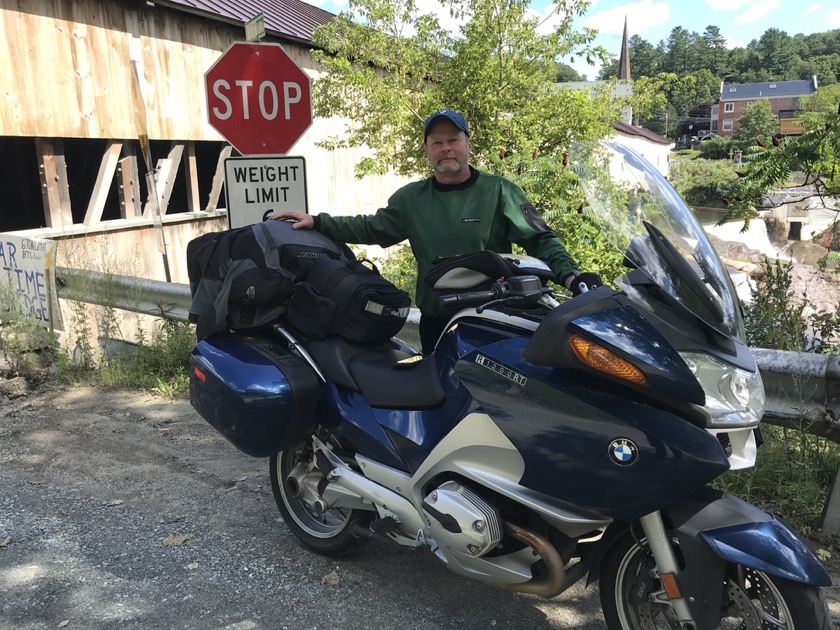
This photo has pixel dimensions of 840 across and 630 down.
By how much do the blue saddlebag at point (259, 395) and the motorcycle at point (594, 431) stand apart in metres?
0.01

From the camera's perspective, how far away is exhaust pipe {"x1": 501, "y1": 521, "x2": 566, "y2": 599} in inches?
91.4

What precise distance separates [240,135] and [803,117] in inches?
154

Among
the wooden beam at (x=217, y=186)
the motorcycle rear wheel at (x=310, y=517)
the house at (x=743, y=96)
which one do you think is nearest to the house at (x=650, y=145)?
the wooden beam at (x=217, y=186)

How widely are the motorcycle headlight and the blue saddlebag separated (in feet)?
5.32

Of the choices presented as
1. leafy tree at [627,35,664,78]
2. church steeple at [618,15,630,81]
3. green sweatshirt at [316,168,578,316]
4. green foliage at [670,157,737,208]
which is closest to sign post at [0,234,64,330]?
green sweatshirt at [316,168,578,316]

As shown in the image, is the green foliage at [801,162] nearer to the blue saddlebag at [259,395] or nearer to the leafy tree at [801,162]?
the leafy tree at [801,162]

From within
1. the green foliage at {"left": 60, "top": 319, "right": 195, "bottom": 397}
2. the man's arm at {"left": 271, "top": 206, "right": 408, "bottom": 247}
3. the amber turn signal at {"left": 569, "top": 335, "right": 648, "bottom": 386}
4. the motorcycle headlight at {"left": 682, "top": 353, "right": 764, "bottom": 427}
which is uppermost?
the man's arm at {"left": 271, "top": 206, "right": 408, "bottom": 247}

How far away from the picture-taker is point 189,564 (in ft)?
A: 10.9

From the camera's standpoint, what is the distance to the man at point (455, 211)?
3395 millimetres

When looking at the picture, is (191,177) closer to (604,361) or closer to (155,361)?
(155,361)

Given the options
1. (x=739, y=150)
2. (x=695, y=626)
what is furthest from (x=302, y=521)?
(x=739, y=150)

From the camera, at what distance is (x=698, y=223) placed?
2469mm

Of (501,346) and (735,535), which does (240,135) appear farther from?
(735,535)

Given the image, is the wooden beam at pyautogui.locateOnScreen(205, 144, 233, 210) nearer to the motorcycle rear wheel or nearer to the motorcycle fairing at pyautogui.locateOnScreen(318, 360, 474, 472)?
the motorcycle rear wheel
